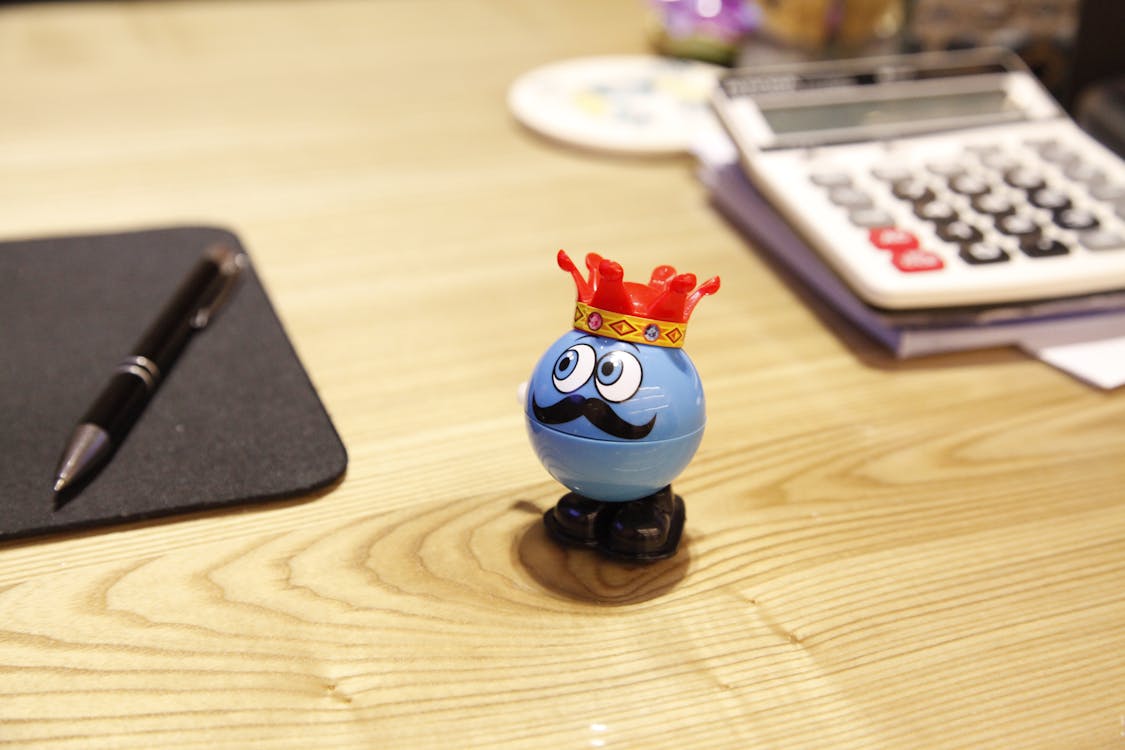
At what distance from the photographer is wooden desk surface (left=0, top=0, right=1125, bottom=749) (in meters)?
0.37

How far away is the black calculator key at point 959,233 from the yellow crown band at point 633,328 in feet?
0.90

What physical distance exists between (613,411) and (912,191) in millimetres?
347

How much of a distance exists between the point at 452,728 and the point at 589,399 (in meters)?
0.12

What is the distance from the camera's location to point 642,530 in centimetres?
43

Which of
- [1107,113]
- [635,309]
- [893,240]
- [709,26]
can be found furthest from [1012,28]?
[635,309]

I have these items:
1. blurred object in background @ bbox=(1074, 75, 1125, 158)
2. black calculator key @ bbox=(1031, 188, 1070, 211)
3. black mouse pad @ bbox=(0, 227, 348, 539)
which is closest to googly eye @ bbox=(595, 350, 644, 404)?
black mouse pad @ bbox=(0, 227, 348, 539)

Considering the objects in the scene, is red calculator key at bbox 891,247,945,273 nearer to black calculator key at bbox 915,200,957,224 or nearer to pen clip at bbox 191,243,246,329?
black calculator key at bbox 915,200,957,224

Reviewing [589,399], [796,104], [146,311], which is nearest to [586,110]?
[796,104]

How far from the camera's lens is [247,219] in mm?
723

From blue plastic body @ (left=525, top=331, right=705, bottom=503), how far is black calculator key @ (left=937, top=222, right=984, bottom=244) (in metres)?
0.27

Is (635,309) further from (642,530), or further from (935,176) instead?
(935,176)

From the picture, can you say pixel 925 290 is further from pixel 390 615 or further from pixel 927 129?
pixel 390 615

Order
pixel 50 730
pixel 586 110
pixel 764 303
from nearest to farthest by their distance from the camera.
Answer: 1. pixel 50 730
2. pixel 764 303
3. pixel 586 110

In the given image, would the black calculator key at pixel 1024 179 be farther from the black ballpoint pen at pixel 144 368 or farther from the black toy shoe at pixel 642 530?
the black ballpoint pen at pixel 144 368
